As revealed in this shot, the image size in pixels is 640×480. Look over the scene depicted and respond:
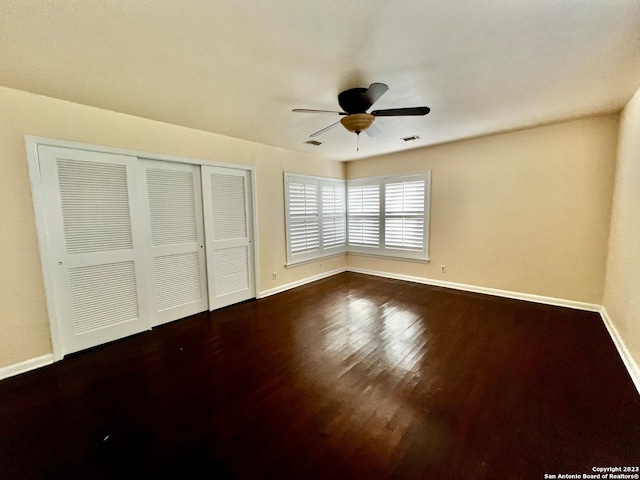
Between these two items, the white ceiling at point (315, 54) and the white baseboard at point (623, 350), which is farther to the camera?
the white baseboard at point (623, 350)

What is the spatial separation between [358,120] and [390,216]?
122 inches

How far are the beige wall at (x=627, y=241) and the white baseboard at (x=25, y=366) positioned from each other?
514 centimetres

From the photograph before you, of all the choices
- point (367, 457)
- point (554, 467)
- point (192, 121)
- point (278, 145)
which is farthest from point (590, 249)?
point (192, 121)

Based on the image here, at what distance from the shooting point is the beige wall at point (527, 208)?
3.22 meters

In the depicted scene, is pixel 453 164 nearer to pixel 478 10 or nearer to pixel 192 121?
pixel 478 10

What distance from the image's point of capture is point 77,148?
251 centimetres

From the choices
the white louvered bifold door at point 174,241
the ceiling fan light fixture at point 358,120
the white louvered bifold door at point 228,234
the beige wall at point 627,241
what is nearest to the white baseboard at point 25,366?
the white louvered bifold door at point 174,241

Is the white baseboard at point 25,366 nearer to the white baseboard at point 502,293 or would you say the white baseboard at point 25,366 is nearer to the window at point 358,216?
the window at point 358,216

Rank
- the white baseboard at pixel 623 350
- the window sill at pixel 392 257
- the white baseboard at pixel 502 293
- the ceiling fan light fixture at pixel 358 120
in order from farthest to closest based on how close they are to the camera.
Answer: the window sill at pixel 392 257, the white baseboard at pixel 502 293, the ceiling fan light fixture at pixel 358 120, the white baseboard at pixel 623 350

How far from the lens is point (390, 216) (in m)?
5.16

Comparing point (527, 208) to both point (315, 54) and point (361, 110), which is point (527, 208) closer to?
point (361, 110)

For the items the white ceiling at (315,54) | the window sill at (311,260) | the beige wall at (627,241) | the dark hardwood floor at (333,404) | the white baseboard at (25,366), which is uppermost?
the white ceiling at (315,54)

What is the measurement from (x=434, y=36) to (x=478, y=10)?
260 millimetres

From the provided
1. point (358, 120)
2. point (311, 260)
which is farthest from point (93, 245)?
point (311, 260)
